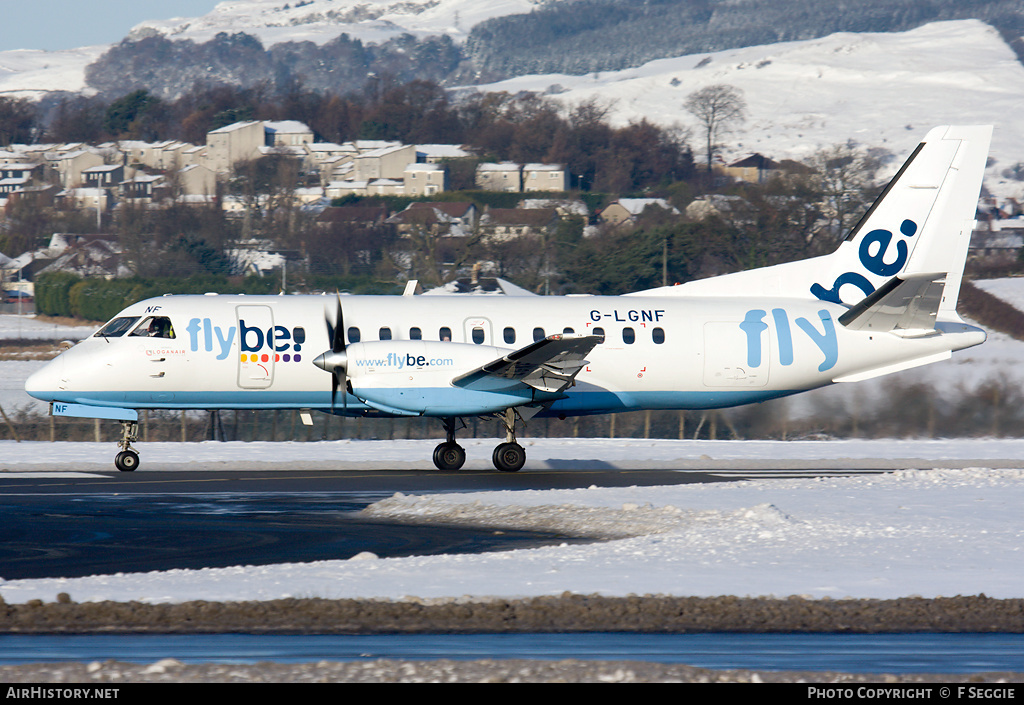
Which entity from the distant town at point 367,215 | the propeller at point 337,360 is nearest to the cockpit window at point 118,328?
the propeller at point 337,360

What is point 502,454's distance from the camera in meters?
22.6

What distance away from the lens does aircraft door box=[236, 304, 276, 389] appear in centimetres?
2244

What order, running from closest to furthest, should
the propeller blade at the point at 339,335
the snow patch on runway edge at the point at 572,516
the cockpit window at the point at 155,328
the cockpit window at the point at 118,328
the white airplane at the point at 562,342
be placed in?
1. the snow patch on runway edge at the point at 572,516
2. the propeller blade at the point at 339,335
3. the white airplane at the point at 562,342
4. the cockpit window at the point at 155,328
5. the cockpit window at the point at 118,328

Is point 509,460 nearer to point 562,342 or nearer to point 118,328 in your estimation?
point 562,342

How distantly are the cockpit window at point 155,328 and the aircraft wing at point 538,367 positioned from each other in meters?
5.57

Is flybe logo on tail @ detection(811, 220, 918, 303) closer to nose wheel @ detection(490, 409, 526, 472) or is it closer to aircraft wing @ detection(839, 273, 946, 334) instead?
aircraft wing @ detection(839, 273, 946, 334)

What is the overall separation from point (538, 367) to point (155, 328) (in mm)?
7322

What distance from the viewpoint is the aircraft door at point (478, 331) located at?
23.1 meters

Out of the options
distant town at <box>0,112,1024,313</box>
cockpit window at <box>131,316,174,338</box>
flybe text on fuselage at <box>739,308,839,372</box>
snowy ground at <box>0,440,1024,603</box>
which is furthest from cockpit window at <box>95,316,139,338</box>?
flybe text on fuselage at <box>739,308,839,372</box>

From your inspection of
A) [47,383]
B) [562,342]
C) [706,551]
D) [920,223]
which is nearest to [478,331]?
[562,342]

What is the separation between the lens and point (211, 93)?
197125 millimetres

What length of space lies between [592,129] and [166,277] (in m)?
99.3

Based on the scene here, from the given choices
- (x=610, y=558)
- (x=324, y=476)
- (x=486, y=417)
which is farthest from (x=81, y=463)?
(x=610, y=558)

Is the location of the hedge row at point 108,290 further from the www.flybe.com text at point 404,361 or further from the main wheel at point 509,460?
the www.flybe.com text at point 404,361
